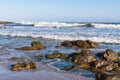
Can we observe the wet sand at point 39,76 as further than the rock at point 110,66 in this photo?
No

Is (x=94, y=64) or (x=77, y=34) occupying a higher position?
(x=94, y=64)

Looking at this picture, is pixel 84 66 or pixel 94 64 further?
pixel 84 66

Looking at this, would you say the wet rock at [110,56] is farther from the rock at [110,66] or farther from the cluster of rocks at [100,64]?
the rock at [110,66]

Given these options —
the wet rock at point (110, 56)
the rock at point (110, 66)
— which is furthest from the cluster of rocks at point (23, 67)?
the wet rock at point (110, 56)

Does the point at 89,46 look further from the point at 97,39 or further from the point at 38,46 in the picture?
the point at 97,39

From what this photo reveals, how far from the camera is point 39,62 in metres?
11.3

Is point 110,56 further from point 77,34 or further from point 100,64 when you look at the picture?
point 77,34

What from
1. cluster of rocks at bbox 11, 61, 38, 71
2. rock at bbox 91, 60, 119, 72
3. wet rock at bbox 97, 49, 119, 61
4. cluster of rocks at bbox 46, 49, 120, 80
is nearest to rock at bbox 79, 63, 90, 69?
cluster of rocks at bbox 46, 49, 120, 80

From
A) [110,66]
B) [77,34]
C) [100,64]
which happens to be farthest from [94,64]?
[77,34]

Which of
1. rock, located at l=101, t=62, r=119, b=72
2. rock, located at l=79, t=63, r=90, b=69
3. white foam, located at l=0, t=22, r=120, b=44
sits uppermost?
rock, located at l=101, t=62, r=119, b=72

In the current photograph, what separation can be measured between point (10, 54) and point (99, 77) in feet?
20.3

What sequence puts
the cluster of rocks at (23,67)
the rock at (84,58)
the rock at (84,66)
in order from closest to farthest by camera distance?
the cluster of rocks at (23,67) → the rock at (84,66) → the rock at (84,58)

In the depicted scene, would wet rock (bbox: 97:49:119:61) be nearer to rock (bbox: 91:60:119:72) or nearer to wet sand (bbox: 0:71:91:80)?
rock (bbox: 91:60:119:72)

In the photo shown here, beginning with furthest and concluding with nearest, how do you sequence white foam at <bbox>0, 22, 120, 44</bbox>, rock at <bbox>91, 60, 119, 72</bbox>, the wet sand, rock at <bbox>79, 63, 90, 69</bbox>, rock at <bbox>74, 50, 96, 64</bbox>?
white foam at <bbox>0, 22, 120, 44</bbox>
rock at <bbox>74, 50, 96, 64</bbox>
rock at <bbox>79, 63, 90, 69</bbox>
rock at <bbox>91, 60, 119, 72</bbox>
the wet sand
